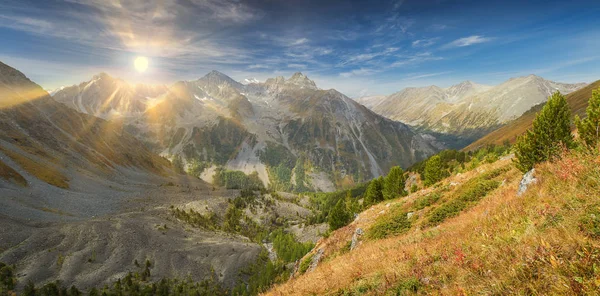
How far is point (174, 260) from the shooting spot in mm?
61719

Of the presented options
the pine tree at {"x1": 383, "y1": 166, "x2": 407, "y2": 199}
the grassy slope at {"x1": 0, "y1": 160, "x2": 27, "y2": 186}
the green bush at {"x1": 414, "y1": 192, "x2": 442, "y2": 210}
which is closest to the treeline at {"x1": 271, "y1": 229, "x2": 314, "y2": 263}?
the pine tree at {"x1": 383, "y1": 166, "x2": 407, "y2": 199}

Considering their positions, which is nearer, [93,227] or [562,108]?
[562,108]

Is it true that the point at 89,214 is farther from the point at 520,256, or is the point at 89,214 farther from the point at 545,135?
the point at 545,135

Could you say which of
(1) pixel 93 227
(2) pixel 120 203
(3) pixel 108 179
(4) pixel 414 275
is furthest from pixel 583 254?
(3) pixel 108 179

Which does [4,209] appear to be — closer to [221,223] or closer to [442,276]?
[221,223]

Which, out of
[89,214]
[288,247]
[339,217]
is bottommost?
[288,247]

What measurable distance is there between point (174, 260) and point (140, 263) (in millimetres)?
7266

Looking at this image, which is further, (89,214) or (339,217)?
(89,214)

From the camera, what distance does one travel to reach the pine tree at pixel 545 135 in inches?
732

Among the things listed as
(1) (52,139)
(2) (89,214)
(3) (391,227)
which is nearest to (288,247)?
(2) (89,214)

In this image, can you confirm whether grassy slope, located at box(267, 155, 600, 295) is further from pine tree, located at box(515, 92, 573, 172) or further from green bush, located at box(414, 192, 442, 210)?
green bush, located at box(414, 192, 442, 210)

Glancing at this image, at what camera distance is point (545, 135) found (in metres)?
19.0

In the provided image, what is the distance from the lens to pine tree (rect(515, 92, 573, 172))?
1859cm

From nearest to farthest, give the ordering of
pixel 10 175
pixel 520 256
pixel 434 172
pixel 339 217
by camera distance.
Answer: pixel 520 256 → pixel 339 217 → pixel 434 172 → pixel 10 175
